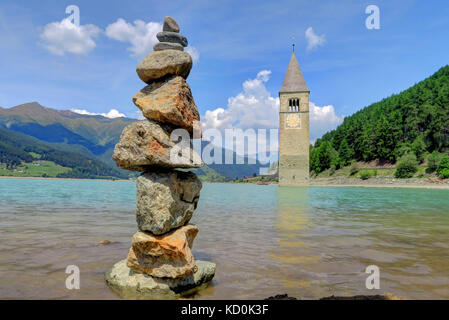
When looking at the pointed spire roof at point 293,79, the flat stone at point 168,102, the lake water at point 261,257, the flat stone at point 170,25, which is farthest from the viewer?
the pointed spire roof at point 293,79

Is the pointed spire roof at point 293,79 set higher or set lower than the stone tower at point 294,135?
higher

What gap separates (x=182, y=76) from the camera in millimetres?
7000

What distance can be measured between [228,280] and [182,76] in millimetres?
4823

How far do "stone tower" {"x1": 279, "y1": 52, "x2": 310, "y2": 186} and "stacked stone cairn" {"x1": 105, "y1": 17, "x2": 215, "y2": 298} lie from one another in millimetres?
73869

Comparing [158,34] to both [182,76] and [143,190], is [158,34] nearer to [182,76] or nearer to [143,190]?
[182,76]

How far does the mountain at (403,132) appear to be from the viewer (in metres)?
85.8

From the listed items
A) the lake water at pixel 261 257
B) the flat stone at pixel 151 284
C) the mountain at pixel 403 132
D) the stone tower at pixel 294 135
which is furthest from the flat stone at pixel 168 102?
the mountain at pixel 403 132

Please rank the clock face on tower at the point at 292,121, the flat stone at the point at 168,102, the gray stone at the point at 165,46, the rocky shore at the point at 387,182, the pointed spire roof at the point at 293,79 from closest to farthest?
the flat stone at the point at 168,102 → the gray stone at the point at 165,46 → the rocky shore at the point at 387,182 → the clock face on tower at the point at 292,121 → the pointed spire roof at the point at 293,79

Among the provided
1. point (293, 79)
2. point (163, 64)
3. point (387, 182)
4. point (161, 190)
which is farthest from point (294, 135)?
point (161, 190)

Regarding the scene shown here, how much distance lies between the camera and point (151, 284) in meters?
5.83

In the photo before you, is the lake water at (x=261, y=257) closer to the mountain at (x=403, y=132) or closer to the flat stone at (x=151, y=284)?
the flat stone at (x=151, y=284)

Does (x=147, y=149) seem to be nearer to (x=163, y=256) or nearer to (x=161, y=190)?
(x=161, y=190)

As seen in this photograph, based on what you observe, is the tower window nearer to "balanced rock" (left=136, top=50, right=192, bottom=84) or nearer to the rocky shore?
the rocky shore

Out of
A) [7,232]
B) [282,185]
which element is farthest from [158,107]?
[282,185]
